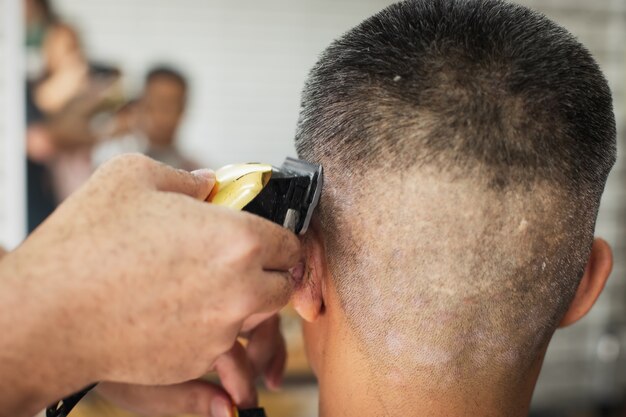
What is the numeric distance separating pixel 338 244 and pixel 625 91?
Result: 173 inches

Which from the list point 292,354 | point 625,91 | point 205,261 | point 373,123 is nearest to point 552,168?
point 373,123

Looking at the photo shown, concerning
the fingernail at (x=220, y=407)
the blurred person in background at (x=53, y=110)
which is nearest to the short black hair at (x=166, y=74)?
the blurred person in background at (x=53, y=110)

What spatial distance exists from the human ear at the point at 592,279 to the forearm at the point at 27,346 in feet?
2.74

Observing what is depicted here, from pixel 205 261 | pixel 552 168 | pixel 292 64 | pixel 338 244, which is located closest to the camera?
pixel 205 261

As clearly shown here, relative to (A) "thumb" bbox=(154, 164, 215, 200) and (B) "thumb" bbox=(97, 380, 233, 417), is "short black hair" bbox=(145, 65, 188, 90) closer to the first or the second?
(B) "thumb" bbox=(97, 380, 233, 417)

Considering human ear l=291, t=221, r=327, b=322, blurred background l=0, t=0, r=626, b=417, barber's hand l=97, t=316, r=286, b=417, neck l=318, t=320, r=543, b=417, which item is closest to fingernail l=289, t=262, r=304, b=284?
human ear l=291, t=221, r=327, b=322

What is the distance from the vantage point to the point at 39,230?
855 millimetres

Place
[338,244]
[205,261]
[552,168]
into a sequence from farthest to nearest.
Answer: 1. [338,244]
2. [552,168]
3. [205,261]

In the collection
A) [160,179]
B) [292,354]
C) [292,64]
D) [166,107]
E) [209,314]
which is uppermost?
[160,179]

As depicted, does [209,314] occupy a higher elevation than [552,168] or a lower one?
lower

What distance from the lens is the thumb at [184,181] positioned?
2.88 ft

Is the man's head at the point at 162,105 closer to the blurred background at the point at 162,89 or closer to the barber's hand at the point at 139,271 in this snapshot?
the blurred background at the point at 162,89

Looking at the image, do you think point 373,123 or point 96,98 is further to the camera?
point 96,98

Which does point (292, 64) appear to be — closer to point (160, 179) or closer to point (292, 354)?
point (292, 354)
